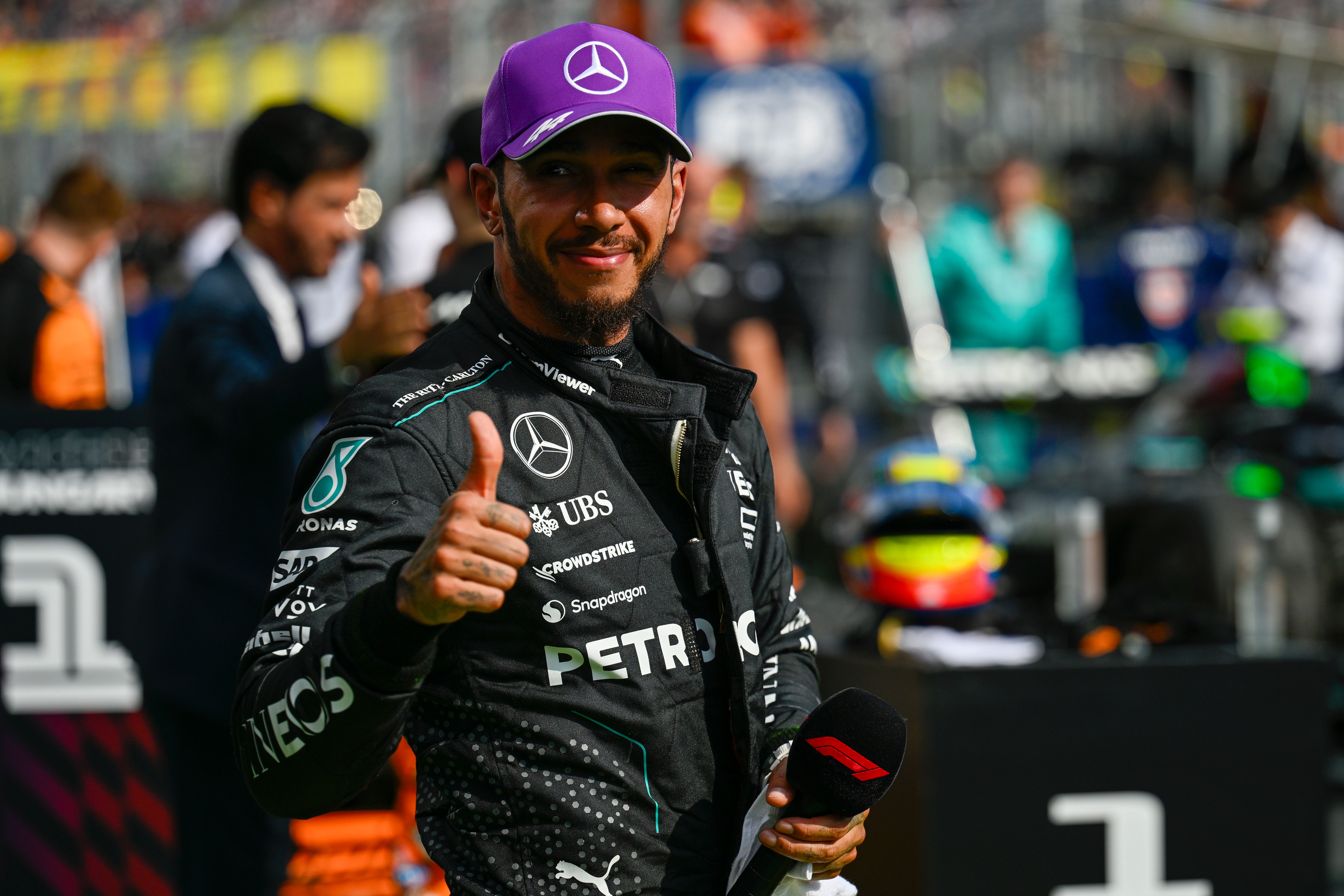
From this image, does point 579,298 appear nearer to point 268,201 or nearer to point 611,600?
point 611,600

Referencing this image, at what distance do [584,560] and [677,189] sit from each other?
20.8 inches

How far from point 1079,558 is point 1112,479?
1.10 meters

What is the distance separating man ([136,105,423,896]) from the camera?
10.8 feet

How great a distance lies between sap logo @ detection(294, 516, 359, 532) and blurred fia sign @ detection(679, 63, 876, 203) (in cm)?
784

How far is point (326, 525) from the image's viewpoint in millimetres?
1850

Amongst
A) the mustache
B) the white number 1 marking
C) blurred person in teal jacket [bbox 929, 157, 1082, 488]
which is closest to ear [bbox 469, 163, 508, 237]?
the mustache

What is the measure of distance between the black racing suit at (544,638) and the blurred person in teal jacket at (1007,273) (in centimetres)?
673

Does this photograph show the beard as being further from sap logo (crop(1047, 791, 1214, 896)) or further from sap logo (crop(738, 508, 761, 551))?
sap logo (crop(1047, 791, 1214, 896))

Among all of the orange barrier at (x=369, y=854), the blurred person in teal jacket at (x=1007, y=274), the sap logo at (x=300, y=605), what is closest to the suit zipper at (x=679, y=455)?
the sap logo at (x=300, y=605)

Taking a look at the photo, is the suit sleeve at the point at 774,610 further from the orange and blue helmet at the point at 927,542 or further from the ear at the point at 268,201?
the orange and blue helmet at the point at 927,542

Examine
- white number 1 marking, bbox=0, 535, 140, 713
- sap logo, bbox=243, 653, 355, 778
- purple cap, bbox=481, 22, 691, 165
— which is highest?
purple cap, bbox=481, 22, 691, 165

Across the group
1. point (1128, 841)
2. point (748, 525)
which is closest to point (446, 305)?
point (748, 525)

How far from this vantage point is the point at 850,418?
9141 millimetres

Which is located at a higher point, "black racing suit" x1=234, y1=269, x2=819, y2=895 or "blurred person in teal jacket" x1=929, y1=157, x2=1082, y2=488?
"blurred person in teal jacket" x1=929, y1=157, x2=1082, y2=488
